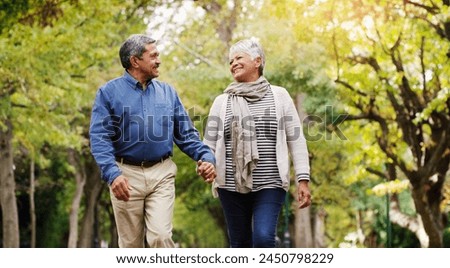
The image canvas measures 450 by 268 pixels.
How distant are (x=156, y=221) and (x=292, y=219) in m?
31.8

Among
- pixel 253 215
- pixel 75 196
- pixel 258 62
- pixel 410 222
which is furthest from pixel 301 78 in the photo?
pixel 253 215

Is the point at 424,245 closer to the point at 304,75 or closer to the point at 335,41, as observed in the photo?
the point at 335,41

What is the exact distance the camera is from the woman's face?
22.5 ft

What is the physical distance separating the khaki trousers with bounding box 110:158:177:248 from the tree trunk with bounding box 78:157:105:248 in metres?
24.9

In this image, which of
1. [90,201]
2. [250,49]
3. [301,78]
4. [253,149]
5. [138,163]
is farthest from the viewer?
[90,201]

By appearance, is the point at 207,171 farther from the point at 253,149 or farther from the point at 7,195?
the point at 7,195

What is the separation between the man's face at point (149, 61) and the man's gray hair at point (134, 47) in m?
0.03

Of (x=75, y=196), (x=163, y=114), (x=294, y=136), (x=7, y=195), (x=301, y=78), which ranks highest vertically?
(x=301, y=78)

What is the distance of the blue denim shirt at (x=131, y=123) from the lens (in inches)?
254

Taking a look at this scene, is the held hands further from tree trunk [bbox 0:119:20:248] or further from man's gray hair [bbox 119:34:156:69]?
tree trunk [bbox 0:119:20:248]

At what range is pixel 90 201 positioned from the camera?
31.9 m

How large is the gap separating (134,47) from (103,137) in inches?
27.6

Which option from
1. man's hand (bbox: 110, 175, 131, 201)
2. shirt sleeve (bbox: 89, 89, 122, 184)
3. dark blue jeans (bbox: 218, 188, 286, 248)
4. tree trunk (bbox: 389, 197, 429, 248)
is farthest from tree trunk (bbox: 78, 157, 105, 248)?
man's hand (bbox: 110, 175, 131, 201)

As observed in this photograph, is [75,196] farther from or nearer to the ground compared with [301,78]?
nearer to the ground
